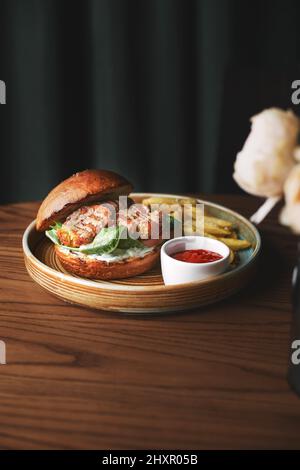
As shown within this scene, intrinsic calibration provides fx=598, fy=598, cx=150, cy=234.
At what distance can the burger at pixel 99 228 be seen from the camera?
141cm

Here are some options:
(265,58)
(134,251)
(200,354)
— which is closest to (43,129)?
(265,58)

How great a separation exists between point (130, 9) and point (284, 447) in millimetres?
2099

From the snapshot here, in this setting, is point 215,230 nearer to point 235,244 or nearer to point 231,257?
point 235,244

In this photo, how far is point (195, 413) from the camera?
93cm

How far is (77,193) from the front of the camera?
148 centimetres

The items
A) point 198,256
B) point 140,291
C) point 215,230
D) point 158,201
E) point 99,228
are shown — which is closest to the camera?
point 140,291

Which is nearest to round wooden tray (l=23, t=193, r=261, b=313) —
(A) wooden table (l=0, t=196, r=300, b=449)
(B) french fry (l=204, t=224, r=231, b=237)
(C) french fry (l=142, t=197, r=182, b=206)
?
(A) wooden table (l=0, t=196, r=300, b=449)

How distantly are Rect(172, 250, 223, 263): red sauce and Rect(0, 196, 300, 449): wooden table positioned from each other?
0.11 metres

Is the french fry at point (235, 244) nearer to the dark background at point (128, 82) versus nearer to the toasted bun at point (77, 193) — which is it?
the toasted bun at point (77, 193)

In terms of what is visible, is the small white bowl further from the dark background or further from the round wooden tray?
the dark background

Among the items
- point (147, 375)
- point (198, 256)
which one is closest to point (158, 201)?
point (198, 256)

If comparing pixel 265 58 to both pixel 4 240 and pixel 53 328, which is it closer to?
pixel 4 240

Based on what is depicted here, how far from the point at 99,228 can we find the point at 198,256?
0.27 m

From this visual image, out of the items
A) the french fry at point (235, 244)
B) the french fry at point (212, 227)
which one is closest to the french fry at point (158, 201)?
the french fry at point (212, 227)
